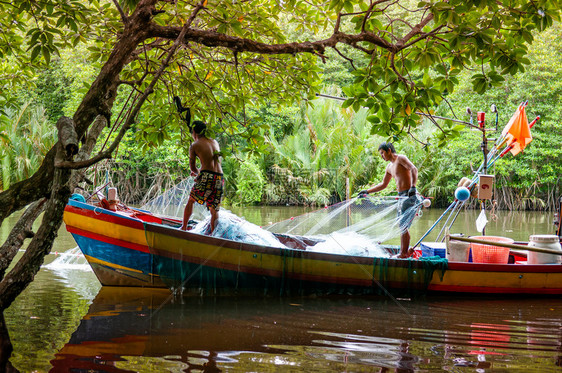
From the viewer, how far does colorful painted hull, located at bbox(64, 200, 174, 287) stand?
19.7ft

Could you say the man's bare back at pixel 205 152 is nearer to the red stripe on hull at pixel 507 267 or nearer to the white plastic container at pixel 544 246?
the red stripe on hull at pixel 507 267

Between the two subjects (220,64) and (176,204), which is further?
(176,204)

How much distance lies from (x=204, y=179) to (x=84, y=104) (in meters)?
3.32

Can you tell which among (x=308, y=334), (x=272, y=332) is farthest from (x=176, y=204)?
(x=308, y=334)

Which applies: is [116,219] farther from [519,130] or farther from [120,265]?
[519,130]

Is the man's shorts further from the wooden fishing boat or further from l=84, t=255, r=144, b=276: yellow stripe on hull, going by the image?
l=84, t=255, r=144, b=276: yellow stripe on hull

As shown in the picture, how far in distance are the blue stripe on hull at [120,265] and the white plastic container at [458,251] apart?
3518 mm

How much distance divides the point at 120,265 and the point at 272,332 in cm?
246

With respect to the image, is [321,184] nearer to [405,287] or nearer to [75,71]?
[75,71]

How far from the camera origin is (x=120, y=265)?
20.3 ft

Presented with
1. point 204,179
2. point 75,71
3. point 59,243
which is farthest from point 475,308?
point 75,71

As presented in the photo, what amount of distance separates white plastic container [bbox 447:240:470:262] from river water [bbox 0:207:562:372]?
48 centimetres

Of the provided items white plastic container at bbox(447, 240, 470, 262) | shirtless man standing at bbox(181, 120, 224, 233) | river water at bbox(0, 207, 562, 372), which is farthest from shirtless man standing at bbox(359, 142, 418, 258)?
shirtless man standing at bbox(181, 120, 224, 233)

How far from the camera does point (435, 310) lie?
5695 millimetres
